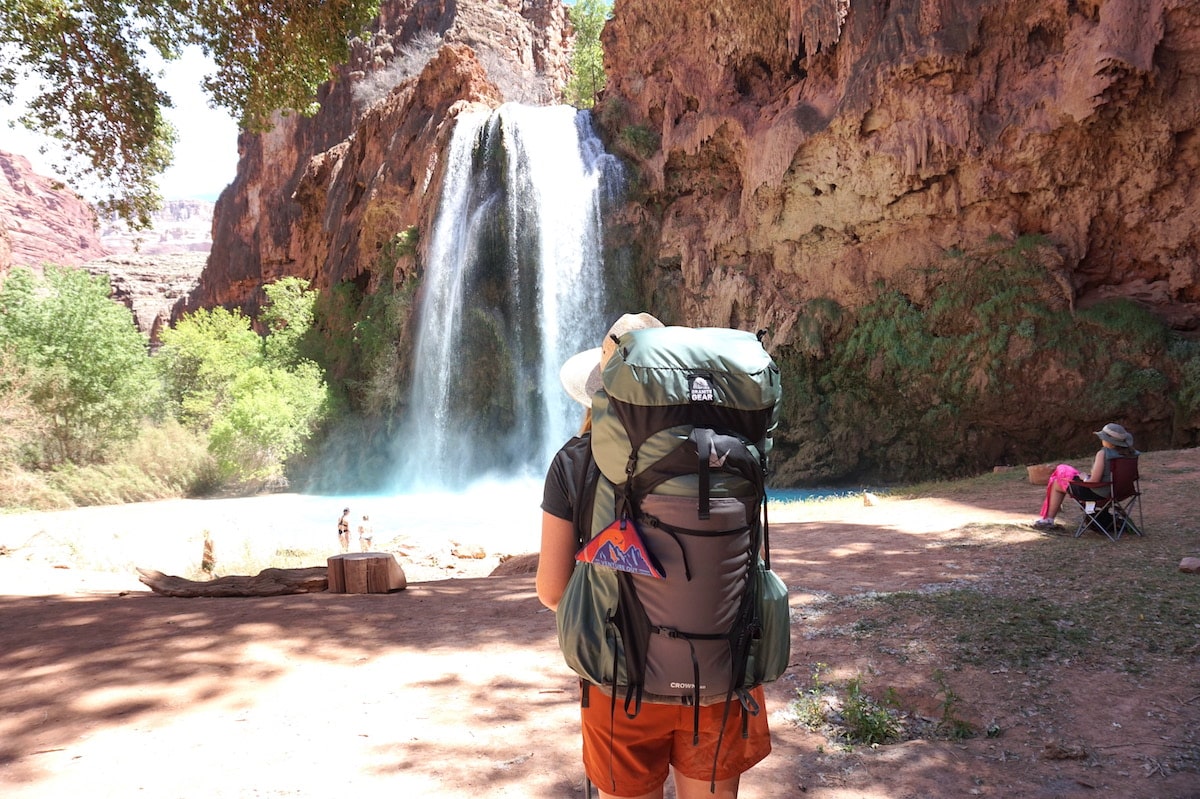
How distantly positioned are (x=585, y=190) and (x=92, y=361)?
598 inches

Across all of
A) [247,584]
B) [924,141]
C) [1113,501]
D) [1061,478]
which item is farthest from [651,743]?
[924,141]

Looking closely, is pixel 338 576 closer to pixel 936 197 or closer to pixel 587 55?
pixel 936 197

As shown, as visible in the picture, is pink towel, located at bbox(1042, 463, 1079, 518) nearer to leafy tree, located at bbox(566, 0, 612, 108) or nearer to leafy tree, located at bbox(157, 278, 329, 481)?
leafy tree, located at bbox(157, 278, 329, 481)

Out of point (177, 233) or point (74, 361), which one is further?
point (177, 233)

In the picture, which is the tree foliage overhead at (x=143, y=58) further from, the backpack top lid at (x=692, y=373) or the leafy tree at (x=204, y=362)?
the leafy tree at (x=204, y=362)

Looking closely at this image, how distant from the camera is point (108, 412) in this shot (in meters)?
22.5

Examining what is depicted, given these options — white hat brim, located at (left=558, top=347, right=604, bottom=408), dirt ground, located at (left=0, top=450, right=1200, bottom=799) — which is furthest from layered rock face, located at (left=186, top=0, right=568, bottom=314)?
white hat brim, located at (left=558, top=347, right=604, bottom=408)

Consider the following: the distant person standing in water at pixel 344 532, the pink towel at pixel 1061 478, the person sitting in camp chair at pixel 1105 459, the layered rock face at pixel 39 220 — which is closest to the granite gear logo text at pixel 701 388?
the person sitting in camp chair at pixel 1105 459

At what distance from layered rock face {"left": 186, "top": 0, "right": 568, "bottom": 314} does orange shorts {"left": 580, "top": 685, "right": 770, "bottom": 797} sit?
78.0ft

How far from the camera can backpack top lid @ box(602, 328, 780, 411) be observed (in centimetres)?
179

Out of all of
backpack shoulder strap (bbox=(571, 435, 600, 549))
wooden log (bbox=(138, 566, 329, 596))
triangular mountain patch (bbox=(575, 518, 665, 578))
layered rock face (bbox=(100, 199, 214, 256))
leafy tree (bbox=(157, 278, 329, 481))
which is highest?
layered rock face (bbox=(100, 199, 214, 256))

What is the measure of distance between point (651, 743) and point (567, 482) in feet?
2.23

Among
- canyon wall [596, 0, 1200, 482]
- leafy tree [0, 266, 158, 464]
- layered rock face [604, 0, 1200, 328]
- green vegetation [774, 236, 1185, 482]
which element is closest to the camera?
layered rock face [604, 0, 1200, 328]

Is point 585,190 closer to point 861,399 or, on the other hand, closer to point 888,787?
point 861,399
